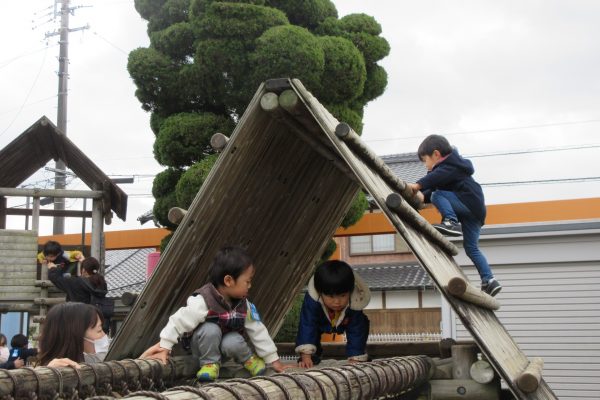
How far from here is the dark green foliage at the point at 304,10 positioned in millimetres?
14906

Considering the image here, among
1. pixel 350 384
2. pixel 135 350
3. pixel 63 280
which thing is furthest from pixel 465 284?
pixel 63 280

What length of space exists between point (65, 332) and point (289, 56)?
10125 mm

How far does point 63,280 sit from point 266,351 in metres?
4.32

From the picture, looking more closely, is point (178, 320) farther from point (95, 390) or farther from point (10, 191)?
point (10, 191)

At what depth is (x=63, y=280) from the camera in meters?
7.84

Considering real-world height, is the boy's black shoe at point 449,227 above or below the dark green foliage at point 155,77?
below

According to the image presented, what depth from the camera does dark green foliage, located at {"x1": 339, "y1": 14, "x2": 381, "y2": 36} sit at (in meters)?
15.2

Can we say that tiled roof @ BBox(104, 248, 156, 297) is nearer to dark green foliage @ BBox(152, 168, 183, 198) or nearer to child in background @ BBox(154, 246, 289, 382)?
dark green foliage @ BBox(152, 168, 183, 198)

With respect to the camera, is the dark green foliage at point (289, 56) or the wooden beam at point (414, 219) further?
the dark green foliage at point (289, 56)

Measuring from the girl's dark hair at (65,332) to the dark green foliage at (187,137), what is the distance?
10.2 meters

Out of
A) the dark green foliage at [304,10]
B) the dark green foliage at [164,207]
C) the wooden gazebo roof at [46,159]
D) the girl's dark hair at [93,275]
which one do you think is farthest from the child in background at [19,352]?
the dark green foliage at [304,10]

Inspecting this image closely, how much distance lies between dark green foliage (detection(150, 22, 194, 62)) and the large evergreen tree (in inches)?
0.8

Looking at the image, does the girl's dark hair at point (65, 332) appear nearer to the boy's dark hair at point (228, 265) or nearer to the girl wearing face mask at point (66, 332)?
the girl wearing face mask at point (66, 332)

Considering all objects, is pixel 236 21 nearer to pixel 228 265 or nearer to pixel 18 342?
pixel 18 342
